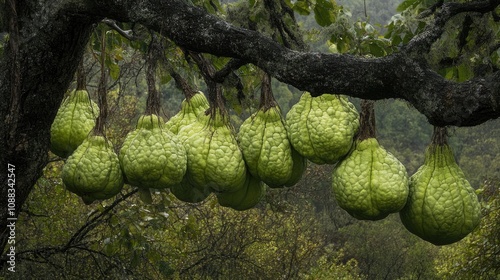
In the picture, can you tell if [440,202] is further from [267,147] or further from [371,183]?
[267,147]

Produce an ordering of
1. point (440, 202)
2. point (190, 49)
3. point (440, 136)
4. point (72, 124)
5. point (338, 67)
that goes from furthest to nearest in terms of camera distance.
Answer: point (72, 124)
point (440, 136)
point (440, 202)
point (190, 49)
point (338, 67)

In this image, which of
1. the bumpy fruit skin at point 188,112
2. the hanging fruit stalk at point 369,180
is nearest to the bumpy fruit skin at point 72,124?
the bumpy fruit skin at point 188,112

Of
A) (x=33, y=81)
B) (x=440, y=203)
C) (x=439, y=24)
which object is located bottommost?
(x=440, y=203)

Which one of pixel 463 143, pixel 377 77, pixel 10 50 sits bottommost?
pixel 463 143

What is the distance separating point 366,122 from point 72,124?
1275mm

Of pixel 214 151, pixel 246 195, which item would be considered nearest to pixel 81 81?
pixel 214 151

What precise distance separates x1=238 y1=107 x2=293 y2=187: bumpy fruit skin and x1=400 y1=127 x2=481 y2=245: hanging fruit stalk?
51cm

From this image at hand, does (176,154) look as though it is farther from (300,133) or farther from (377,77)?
(377,77)

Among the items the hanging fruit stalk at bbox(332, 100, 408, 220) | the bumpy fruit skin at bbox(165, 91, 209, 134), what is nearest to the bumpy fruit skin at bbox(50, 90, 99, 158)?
the bumpy fruit skin at bbox(165, 91, 209, 134)

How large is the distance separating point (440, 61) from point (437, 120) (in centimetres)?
91

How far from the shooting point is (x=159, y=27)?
1994 mm

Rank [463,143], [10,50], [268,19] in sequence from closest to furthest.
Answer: [10,50] < [268,19] < [463,143]

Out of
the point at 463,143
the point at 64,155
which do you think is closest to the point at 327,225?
the point at 463,143

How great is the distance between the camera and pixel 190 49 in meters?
2.00
